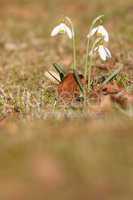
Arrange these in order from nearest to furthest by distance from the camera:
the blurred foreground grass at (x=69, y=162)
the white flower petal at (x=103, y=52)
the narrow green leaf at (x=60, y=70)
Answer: the blurred foreground grass at (x=69, y=162) < the white flower petal at (x=103, y=52) < the narrow green leaf at (x=60, y=70)

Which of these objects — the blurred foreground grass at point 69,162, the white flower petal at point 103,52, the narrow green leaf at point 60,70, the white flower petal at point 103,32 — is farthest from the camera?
the narrow green leaf at point 60,70

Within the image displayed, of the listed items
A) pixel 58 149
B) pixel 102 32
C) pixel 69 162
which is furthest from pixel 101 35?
pixel 69 162

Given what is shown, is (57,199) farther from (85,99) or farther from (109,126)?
(85,99)

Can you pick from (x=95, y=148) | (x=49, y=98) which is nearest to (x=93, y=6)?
(x=49, y=98)

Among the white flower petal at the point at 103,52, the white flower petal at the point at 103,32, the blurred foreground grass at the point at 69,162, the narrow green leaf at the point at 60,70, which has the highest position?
the white flower petal at the point at 103,32

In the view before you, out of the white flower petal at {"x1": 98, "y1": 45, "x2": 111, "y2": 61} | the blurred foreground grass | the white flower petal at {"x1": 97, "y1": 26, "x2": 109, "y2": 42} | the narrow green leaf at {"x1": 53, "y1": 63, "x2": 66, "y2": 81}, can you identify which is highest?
the white flower petal at {"x1": 97, "y1": 26, "x2": 109, "y2": 42}

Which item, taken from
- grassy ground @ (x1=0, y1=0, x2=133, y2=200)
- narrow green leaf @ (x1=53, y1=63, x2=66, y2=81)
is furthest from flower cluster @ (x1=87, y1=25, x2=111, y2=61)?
grassy ground @ (x1=0, y1=0, x2=133, y2=200)

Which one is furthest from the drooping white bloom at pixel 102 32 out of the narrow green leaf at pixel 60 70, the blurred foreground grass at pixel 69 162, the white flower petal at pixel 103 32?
the blurred foreground grass at pixel 69 162

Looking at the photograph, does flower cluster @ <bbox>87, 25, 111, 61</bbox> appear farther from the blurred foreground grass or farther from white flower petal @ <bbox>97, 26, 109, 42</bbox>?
the blurred foreground grass

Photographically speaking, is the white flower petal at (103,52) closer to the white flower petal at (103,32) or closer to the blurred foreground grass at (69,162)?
the white flower petal at (103,32)

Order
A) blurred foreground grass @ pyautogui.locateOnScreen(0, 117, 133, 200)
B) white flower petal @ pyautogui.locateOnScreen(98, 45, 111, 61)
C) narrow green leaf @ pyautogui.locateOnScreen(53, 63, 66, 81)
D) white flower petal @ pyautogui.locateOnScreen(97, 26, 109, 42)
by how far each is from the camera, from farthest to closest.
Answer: narrow green leaf @ pyautogui.locateOnScreen(53, 63, 66, 81)
white flower petal @ pyautogui.locateOnScreen(98, 45, 111, 61)
white flower petal @ pyautogui.locateOnScreen(97, 26, 109, 42)
blurred foreground grass @ pyautogui.locateOnScreen(0, 117, 133, 200)

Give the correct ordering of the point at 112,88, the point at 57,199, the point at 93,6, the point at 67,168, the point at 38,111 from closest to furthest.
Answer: the point at 57,199 < the point at 67,168 < the point at 38,111 < the point at 112,88 < the point at 93,6
